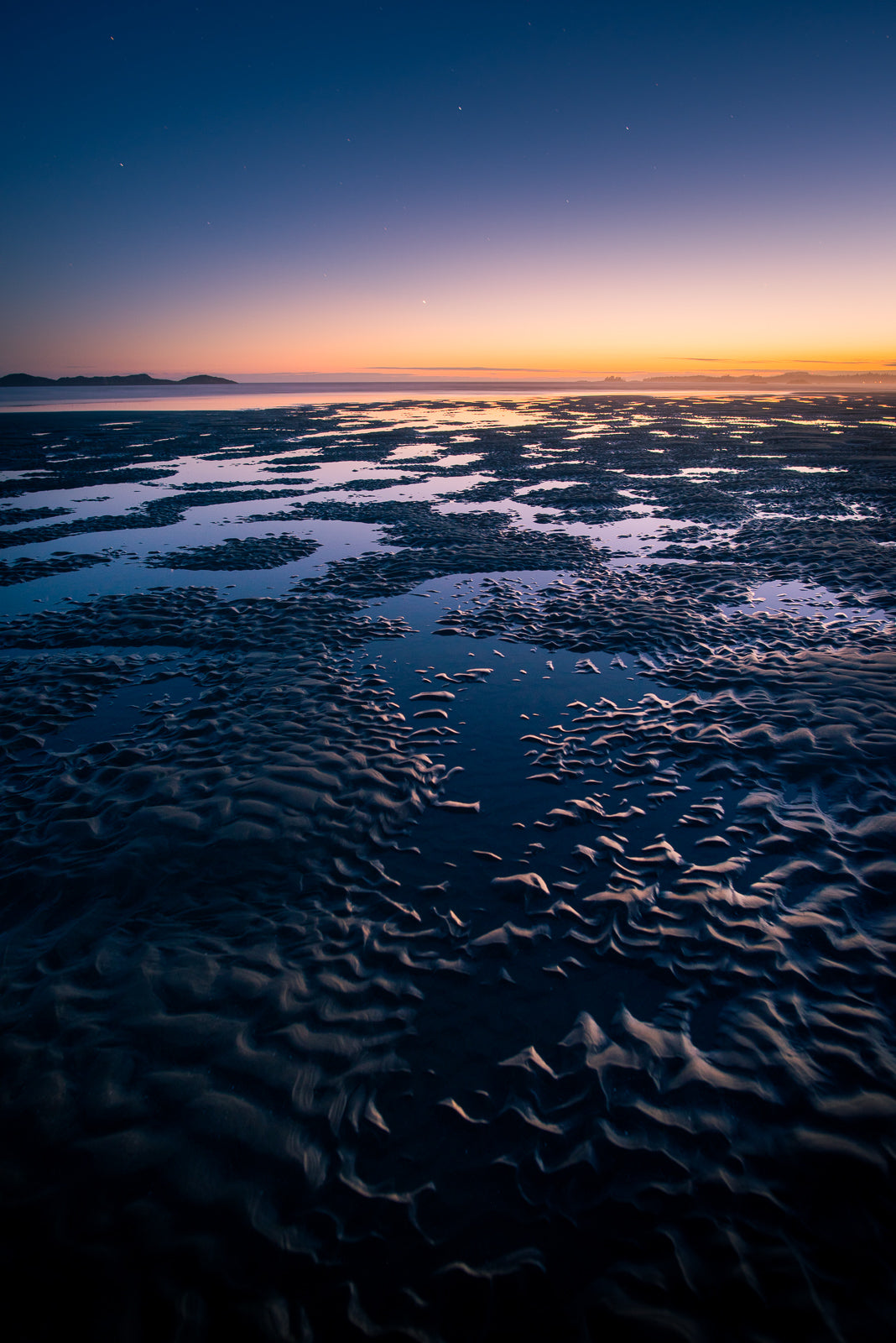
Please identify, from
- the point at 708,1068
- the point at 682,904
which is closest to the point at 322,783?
the point at 682,904

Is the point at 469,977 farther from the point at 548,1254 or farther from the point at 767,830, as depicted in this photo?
the point at 767,830

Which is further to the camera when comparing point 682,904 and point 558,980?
point 682,904

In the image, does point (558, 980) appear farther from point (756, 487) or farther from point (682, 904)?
point (756, 487)

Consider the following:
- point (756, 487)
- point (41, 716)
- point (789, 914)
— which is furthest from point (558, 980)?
point (756, 487)

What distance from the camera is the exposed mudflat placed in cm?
339

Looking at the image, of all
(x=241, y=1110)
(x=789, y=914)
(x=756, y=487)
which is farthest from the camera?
(x=756, y=487)

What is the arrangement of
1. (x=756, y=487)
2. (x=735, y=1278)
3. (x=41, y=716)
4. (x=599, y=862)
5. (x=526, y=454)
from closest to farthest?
(x=735, y=1278), (x=599, y=862), (x=41, y=716), (x=756, y=487), (x=526, y=454)

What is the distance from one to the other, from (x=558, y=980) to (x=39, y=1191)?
3830 millimetres

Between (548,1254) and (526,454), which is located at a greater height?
(526,454)

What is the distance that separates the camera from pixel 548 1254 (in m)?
3.49

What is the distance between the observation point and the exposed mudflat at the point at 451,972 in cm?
339

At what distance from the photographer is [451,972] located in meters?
5.23

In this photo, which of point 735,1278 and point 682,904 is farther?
point 682,904

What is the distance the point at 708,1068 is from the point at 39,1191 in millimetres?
4506
